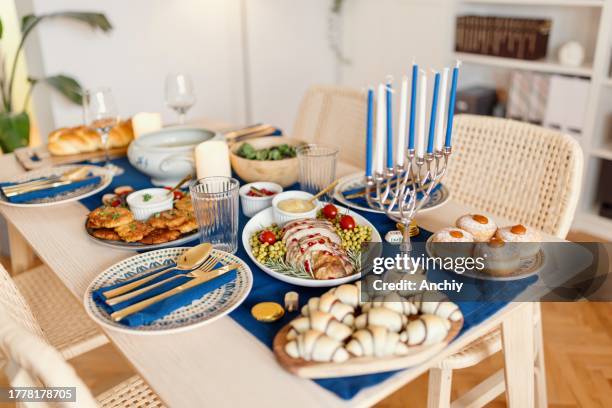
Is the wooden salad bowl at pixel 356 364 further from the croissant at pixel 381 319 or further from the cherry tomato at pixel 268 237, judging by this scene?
the cherry tomato at pixel 268 237

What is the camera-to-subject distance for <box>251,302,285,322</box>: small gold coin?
2.91 ft

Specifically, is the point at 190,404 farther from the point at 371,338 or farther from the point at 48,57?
the point at 48,57

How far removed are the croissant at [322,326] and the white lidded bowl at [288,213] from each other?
375 millimetres

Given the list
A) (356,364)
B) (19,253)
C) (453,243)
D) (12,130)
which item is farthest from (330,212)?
(12,130)

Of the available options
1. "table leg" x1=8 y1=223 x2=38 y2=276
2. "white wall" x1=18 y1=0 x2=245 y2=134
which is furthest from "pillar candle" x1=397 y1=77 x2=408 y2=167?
"white wall" x1=18 y1=0 x2=245 y2=134

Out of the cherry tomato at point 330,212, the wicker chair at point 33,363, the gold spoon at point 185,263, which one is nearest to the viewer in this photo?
the wicker chair at point 33,363

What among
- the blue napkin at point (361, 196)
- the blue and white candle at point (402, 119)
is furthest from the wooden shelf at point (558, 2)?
the blue and white candle at point (402, 119)

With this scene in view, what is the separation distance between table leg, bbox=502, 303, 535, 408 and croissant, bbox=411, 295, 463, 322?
19 centimetres

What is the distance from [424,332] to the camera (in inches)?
30.9

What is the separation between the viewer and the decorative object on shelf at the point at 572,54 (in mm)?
2646

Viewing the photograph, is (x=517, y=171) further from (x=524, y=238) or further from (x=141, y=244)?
(x=141, y=244)

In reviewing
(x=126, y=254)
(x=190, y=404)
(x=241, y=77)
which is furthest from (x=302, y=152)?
(x=241, y=77)

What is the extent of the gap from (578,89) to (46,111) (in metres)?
2.68

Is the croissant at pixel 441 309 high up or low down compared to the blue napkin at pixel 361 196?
down
